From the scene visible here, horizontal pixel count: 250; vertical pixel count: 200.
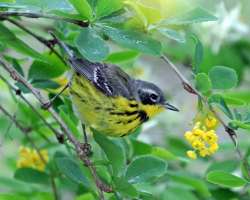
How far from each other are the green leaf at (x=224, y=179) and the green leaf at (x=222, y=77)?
340 mm

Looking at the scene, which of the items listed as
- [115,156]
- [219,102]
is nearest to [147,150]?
[115,156]

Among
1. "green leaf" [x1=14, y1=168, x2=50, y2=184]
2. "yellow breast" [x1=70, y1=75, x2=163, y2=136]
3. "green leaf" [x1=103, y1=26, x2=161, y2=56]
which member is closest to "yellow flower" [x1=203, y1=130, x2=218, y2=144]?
"green leaf" [x1=103, y1=26, x2=161, y2=56]

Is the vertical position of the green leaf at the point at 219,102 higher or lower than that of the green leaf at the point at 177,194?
lower

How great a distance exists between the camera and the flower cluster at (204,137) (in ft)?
8.54

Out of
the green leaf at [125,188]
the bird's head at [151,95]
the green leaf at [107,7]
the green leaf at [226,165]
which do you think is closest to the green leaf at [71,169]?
the green leaf at [125,188]

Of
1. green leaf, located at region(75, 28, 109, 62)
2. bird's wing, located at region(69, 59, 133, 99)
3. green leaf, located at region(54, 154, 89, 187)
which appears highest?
bird's wing, located at region(69, 59, 133, 99)

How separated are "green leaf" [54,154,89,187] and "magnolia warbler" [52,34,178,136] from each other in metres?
0.46

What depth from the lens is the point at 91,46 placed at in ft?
8.67

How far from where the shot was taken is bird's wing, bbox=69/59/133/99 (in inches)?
145

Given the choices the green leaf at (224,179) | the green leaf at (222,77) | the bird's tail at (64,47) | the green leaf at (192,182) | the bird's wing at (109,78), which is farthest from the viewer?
the bird's wing at (109,78)

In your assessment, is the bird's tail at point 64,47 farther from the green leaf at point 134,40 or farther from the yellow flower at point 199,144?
the yellow flower at point 199,144

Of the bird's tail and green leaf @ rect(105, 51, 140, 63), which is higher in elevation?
green leaf @ rect(105, 51, 140, 63)

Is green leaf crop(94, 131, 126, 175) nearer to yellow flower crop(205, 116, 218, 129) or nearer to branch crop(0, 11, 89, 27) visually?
yellow flower crop(205, 116, 218, 129)

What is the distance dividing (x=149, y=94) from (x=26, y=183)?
2.86 ft
